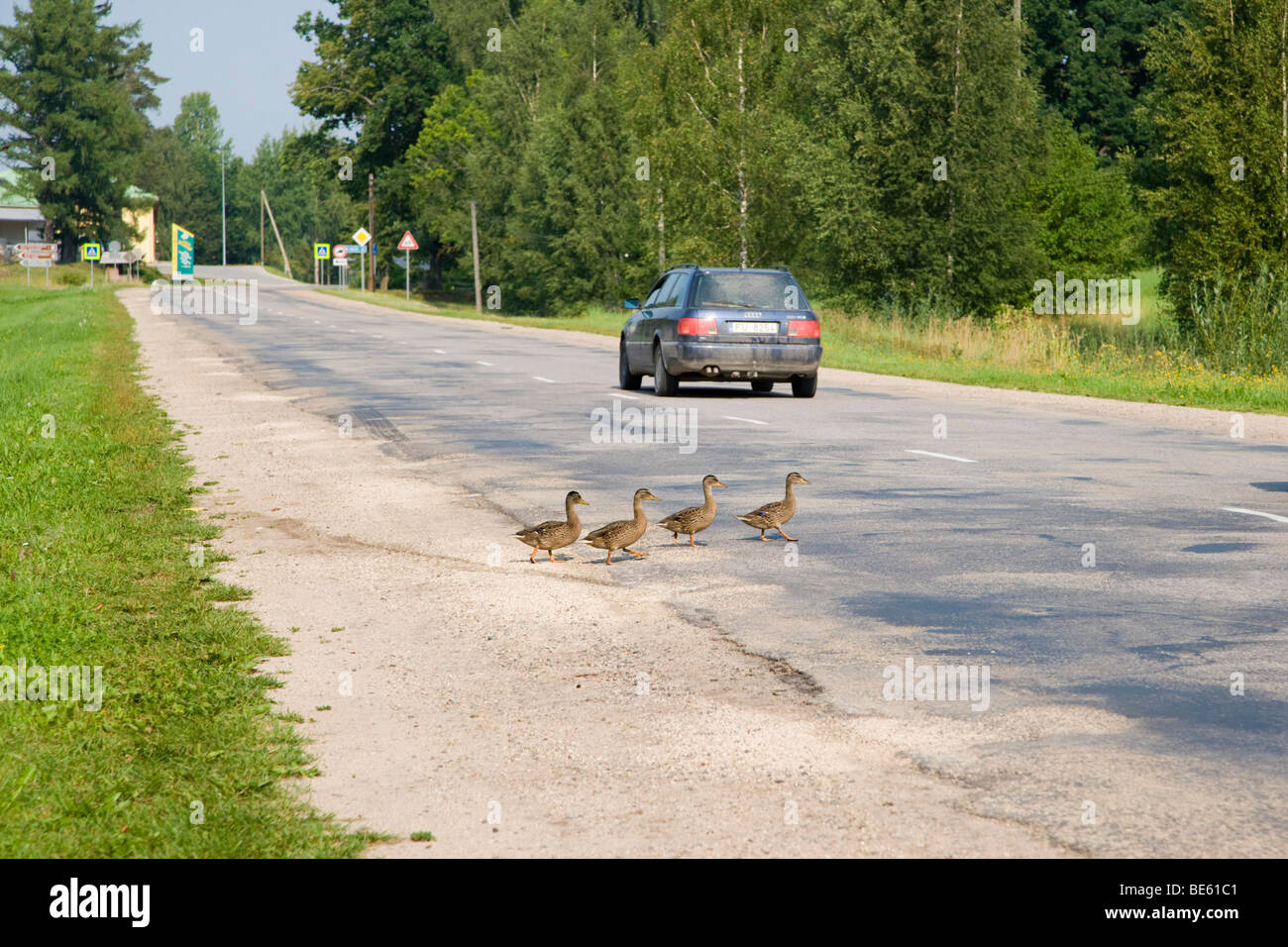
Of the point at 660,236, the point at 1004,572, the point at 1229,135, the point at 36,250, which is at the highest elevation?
the point at 1229,135

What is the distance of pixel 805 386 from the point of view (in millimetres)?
22859

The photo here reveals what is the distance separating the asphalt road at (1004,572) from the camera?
5.25 meters

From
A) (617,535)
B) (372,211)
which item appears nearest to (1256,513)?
(617,535)

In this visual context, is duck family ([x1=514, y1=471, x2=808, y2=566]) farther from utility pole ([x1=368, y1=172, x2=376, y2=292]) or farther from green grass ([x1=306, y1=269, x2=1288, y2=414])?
utility pole ([x1=368, y1=172, x2=376, y2=292])

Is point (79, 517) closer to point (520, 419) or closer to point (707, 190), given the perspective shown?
point (520, 419)

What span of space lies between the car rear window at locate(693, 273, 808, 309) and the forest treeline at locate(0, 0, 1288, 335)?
8873 millimetres

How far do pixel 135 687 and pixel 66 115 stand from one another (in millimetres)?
125358

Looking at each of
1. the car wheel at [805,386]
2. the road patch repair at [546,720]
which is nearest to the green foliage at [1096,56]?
the car wheel at [805,386]

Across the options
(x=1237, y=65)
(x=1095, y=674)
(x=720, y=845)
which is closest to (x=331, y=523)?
(x=1095, y=674)

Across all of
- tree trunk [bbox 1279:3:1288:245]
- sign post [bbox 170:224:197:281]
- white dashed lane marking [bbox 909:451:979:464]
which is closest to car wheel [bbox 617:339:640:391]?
white dashed lane marking [bbox 909:451:979:464]

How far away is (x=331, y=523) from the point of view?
11.2 metres

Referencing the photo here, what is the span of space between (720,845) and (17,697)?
3.28m

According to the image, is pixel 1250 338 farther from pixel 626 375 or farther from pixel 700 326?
pixel 626 375

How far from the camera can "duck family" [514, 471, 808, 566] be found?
940 centimetres
